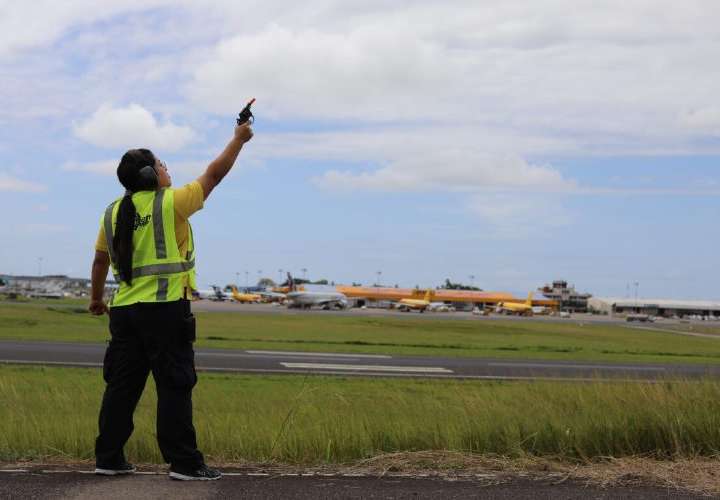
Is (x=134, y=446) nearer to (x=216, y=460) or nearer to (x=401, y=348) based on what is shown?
(x=216, y=460)

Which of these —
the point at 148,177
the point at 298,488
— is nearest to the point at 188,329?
the point at 148,177

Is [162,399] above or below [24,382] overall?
above

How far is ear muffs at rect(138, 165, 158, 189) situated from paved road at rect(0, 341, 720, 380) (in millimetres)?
13422

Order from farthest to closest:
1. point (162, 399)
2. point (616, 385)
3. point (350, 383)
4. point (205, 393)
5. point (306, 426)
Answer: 1. point (350, 383)
2. point (205, 393)
3. point (616, 385)
4. point (306, 426)
5. point (162, 399)

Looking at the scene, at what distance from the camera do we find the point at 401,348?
30.4 metres

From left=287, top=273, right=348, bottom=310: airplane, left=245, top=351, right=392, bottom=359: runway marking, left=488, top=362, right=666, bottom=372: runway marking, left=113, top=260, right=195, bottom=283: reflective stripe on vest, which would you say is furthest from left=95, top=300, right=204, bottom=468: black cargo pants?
left=287, top=273, right=348, bottom=310: airplane

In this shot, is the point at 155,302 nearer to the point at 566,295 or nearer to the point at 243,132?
the point at 243,132

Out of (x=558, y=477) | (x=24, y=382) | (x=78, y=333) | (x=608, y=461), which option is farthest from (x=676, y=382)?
(x=78, y=333)

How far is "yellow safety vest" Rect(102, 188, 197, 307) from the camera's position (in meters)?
5.43

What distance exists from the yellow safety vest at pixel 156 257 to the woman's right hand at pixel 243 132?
58 centimetres

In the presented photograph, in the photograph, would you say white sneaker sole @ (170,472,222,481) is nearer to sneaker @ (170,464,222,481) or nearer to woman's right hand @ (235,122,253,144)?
sneaker @ (170,464,222,481)

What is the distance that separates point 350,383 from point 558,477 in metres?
11.2

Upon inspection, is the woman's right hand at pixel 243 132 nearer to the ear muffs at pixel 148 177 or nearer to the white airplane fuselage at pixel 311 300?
the ear muffs at pixel 148 177

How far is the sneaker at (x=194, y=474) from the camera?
5.35 m
